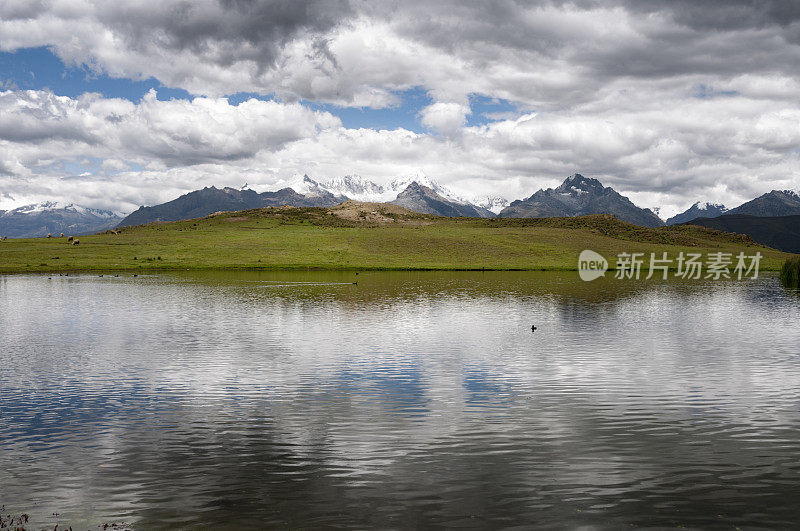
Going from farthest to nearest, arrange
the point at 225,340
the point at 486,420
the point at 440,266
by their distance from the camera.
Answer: the point at 440,266
the point at 225,340
the point at 486,420

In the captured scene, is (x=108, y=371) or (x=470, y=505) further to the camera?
(x=108, y=371)

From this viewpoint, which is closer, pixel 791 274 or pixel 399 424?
pixel 399 424

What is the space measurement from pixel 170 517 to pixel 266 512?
2.90 meters

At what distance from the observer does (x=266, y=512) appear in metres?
18.0

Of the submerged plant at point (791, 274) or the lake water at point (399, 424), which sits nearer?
the lake water at point (399, 424)

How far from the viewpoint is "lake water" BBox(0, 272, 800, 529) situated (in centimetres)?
1847

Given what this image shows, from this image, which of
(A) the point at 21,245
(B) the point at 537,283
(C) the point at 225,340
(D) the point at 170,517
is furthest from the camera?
(A) the point at 21,245

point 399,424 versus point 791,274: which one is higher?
point 791,274

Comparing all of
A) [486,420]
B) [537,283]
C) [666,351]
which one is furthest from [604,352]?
[537,283]

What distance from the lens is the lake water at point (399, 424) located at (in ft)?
60.6

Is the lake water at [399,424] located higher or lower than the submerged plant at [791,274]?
lower

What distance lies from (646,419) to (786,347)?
2739 centimetres

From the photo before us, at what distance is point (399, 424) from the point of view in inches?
1054

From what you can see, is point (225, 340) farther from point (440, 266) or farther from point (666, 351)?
point (440, 266)
